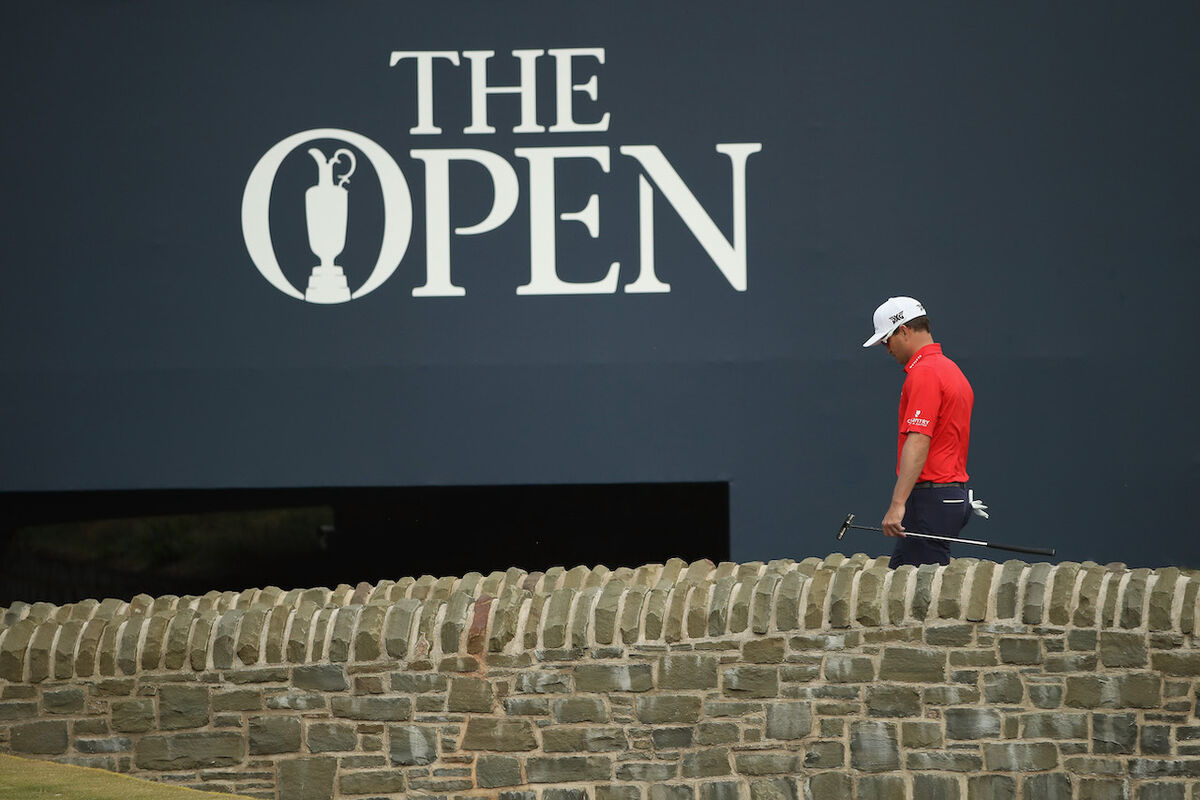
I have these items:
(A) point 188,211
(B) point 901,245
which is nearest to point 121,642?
(A) point 188,211

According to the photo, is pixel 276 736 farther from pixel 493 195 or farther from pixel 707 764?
pixel 493 195

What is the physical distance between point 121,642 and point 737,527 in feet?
12.2

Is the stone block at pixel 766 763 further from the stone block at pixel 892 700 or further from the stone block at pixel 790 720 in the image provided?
the stone block at pixel 892 700

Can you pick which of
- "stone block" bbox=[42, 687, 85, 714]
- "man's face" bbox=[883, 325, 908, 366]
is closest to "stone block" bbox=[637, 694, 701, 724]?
"man's face" bbox=[883, 325, 908, 366]

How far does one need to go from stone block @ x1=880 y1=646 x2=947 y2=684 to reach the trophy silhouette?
4.22 m

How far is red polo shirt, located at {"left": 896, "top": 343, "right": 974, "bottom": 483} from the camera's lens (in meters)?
5.72

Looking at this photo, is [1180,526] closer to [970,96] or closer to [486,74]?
[970,96]

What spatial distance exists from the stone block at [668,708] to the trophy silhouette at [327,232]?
3677mm

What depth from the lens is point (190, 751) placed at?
5598mm

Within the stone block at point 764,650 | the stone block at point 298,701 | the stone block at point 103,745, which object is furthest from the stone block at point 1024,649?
the stone block at point 103,745

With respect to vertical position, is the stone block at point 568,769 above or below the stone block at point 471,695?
below

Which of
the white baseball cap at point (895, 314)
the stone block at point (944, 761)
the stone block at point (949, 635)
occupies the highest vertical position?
the white baseball cap at point (895, 314)

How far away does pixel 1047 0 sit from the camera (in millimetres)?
8070

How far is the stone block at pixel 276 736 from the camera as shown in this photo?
18.3ft
